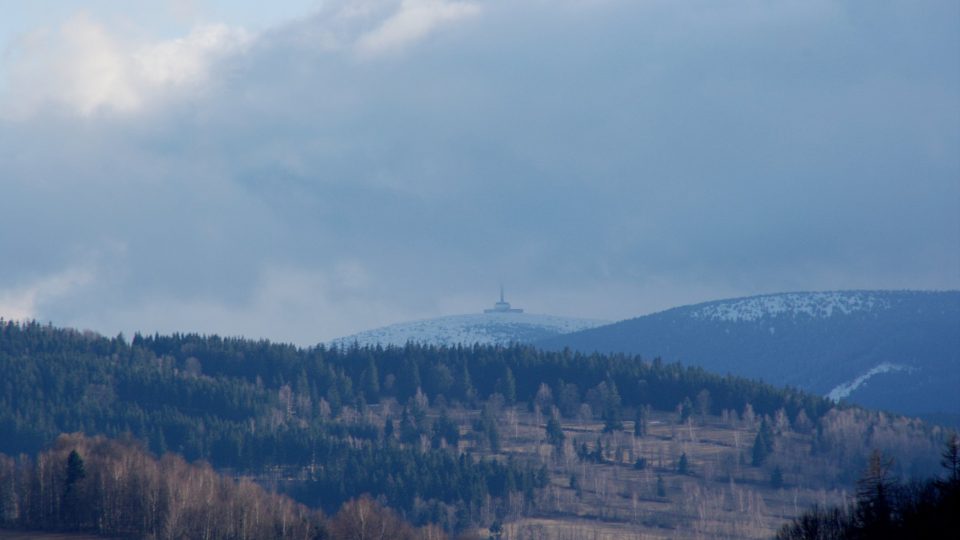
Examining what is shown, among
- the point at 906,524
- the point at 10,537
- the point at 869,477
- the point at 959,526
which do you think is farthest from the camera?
the point at 10,537

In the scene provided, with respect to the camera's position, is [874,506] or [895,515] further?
[895,515]

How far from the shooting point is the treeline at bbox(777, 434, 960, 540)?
114 meters

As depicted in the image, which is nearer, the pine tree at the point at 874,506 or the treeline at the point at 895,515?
the treeline at the point at 895,515

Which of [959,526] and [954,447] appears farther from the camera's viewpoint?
[954,447]

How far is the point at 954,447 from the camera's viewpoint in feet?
400

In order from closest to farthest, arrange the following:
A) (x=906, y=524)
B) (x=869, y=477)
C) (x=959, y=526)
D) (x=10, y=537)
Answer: (x=959, y=526)
(x=906, y=524)
(x=869, y=477)
(x=10, y=537)

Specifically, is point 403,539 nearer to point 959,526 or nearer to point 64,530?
point 64,530

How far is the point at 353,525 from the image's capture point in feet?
645

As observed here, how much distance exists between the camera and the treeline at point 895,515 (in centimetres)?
11369

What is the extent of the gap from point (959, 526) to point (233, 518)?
107 metres

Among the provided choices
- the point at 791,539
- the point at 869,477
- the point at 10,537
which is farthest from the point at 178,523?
the point at 869,477

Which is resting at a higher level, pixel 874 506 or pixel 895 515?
pixel 874 506

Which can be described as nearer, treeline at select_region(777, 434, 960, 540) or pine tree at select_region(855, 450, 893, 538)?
treeline at select_region(777, 434, 960, 540)

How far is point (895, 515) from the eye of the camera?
5221 inches
